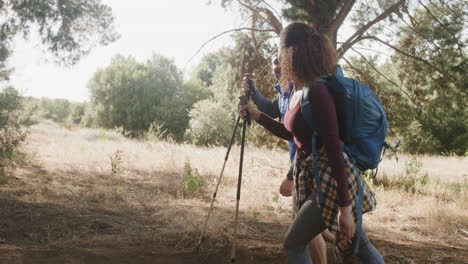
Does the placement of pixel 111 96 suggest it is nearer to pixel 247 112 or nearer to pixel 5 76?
pixel 5 76

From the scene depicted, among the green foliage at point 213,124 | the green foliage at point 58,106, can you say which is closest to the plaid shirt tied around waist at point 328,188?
the green foliage at point 213,124

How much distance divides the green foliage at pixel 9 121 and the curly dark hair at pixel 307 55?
19.3ft

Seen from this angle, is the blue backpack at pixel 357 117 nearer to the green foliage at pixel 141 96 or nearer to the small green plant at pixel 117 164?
the small green plant at pixel 117 164

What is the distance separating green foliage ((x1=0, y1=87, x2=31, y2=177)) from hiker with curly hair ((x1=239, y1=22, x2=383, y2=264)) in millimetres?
5867

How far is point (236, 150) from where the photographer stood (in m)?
9.64

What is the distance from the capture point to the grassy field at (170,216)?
330 cm

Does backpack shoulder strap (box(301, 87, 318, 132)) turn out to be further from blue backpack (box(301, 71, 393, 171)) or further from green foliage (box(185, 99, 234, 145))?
green foliage (box(185, 99, 234, 145))

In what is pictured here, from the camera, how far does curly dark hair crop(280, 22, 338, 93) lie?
1.70 m

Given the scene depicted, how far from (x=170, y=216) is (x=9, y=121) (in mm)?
3765

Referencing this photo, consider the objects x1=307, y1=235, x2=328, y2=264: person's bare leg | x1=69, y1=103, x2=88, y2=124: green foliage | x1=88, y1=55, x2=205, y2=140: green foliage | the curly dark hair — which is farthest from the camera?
x1=69, y1=103, x2=88, y2=124: green foliage

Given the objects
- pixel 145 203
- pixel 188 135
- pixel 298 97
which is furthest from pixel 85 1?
pixel 188 135

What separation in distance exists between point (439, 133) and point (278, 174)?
1822 centimetres

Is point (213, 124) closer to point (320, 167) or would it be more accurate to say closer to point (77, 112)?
point (320, 167)

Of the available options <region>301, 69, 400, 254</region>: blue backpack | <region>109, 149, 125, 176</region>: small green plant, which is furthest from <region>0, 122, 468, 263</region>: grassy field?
<region>301, 69, 400, 254</region>: blue backpack
